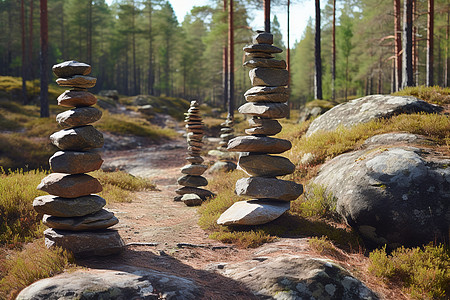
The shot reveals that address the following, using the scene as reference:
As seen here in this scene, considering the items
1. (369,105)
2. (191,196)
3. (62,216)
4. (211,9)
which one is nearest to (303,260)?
(62,216)

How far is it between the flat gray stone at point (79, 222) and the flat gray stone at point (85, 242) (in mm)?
78

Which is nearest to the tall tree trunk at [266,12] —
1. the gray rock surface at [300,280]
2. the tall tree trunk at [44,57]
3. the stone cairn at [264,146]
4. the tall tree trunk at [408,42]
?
the tall tree trunk at [408,42]

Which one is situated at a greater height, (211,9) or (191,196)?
(211,9)

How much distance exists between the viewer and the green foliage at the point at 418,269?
4.38m

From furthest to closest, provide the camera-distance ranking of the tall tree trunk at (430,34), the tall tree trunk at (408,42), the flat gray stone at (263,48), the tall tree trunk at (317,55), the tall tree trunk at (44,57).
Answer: the tall tree trunk at (317,55) < the tall tree trunk at (430,34) < the tall tree trunk at (44,57) < the tall tree trunk at (408,42) < the flat gray stone at (263,48)

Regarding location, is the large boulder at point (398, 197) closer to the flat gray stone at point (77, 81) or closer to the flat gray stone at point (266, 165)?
the flat gray stone at point (266, 165)

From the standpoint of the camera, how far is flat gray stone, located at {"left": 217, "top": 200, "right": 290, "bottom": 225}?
6418mm

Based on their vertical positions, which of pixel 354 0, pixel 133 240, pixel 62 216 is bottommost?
pixel 133 240

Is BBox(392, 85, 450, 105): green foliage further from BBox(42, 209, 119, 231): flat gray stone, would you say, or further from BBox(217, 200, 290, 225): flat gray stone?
BBox(42, 209, 119, 231): flat gray stone

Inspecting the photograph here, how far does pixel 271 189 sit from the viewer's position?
6.89m

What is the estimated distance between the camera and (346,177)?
671 centimetres

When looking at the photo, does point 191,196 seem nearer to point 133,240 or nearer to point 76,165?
point 133,240

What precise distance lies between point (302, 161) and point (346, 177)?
2509 mm

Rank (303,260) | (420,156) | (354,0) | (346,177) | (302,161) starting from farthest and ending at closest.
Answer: (354,0) < (302,161) < (346,177) < (420,156) < (303,260)
